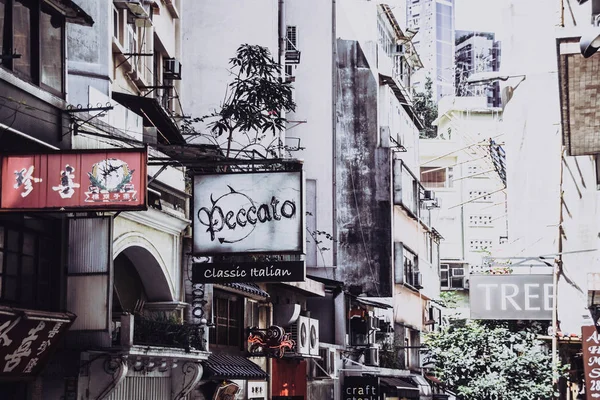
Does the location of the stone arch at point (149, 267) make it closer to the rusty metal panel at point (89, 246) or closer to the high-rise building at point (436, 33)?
the rusty metal panel at point (89, 246)

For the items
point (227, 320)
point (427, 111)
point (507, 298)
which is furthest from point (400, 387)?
point (427, 111)

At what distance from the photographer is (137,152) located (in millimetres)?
14781

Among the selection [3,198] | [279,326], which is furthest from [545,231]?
[3,198]

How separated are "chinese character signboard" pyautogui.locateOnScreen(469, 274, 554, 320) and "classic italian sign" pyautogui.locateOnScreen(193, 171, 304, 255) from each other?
13.8 metres

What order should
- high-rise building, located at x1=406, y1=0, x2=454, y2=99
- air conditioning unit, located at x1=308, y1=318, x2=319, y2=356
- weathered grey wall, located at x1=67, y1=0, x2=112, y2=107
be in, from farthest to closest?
high-rise building, located at x1=406, y1=0, x2=454, y2=99 → air conditioning unit, located at x1=308, y1=318, x2=319, y2=356 → weathered grey wall, located at x1=67, y1=0, x2=112, y2=107

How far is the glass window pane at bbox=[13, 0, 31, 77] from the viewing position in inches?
616

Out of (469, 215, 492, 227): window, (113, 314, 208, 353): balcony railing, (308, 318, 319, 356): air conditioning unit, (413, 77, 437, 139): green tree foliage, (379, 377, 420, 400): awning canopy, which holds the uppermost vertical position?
A: (413, 77, 437, 139): green tree foliage

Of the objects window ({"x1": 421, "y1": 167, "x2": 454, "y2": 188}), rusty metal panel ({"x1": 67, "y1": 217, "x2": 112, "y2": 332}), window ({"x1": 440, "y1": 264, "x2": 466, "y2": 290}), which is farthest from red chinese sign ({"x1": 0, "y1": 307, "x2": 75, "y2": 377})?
window ({"x1": 421, "y1": 167, "x2": 454, "y2": 188})

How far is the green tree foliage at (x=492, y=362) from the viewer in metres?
32.9

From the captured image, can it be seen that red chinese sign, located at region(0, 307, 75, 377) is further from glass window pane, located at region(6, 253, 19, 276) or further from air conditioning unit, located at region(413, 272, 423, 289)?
air conditioning unit, located at region(413, 272, 423, 289)

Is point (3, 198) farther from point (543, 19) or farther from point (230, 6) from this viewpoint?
point (543, 19)

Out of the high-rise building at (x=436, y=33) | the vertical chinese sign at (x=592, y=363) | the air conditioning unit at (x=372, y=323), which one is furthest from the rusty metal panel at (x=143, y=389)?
the high-rise building at (x=436, y=33)

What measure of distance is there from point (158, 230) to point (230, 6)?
13118 millimetres

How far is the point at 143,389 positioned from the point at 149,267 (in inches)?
93.5
